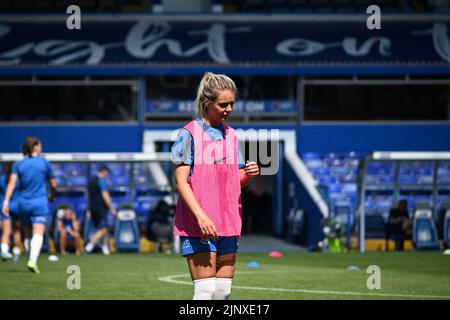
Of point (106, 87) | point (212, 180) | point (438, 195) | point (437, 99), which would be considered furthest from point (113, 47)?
point (212, 180)

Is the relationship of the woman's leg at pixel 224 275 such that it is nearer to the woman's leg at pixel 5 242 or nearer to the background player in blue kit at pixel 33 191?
the background player in blue kit at pixel 33 191

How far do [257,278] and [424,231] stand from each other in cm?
1095

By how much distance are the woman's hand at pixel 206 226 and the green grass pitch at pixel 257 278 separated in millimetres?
5156

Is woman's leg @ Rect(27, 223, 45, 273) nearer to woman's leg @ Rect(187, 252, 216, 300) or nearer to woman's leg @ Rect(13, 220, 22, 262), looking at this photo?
woman's leg @ Rect(13, 220, 22, 262)

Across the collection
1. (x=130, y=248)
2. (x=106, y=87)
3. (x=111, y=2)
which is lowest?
(x=130, y=248)

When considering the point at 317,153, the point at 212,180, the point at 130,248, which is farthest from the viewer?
the point at 317,153

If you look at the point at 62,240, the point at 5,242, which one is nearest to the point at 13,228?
the point at 5,242

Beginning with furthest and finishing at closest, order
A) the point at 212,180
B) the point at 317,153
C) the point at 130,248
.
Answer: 1. the point at 317,153
2. the point at 130,248
3. the point at 212,180

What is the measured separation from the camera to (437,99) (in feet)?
125

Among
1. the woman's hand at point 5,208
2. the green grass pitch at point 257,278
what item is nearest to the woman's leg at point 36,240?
the green grass pitch at point 257,278

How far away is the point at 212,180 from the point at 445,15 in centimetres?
3091

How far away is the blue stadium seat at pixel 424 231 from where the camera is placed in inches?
1053

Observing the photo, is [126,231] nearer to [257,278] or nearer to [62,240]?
[62,240]
